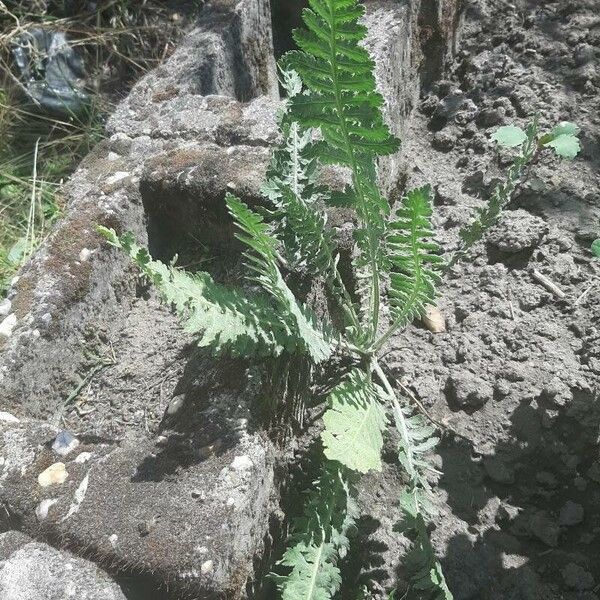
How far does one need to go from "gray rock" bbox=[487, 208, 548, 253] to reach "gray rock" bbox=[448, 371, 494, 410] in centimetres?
46

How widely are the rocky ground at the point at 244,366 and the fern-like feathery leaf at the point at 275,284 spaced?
188 millimetres

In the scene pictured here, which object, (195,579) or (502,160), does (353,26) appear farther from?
(502,160)

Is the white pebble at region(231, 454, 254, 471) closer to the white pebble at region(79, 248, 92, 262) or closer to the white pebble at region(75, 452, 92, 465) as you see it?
the white pebble at region(75, 452, 92, 465)

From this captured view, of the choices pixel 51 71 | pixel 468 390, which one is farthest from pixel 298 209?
pixel 51 71

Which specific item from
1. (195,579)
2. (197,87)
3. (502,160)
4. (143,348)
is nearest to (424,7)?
(502,160)

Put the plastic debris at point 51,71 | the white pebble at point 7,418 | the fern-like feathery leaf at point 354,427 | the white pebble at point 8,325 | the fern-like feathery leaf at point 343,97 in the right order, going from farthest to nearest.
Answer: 1. the plastic debris at point 51,71
2. the white pebble at point 8,325
3. the white pebble at point 7,418
4. the fern-like feathery leaf at point 354,427
5. the fern-like feathery leaf at point 343,97

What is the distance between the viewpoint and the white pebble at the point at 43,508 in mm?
1515

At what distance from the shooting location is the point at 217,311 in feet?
5.03

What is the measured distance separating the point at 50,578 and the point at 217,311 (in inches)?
24.9

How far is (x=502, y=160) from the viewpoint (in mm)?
2479

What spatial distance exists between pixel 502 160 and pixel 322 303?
37.2 inches

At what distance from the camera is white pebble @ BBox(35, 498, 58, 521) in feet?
4.97

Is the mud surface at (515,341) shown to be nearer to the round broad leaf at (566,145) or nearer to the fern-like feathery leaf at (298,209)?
the round broad leaf at (566,145)

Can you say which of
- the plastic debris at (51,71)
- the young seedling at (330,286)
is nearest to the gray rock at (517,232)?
the young seedling at (330,286)
